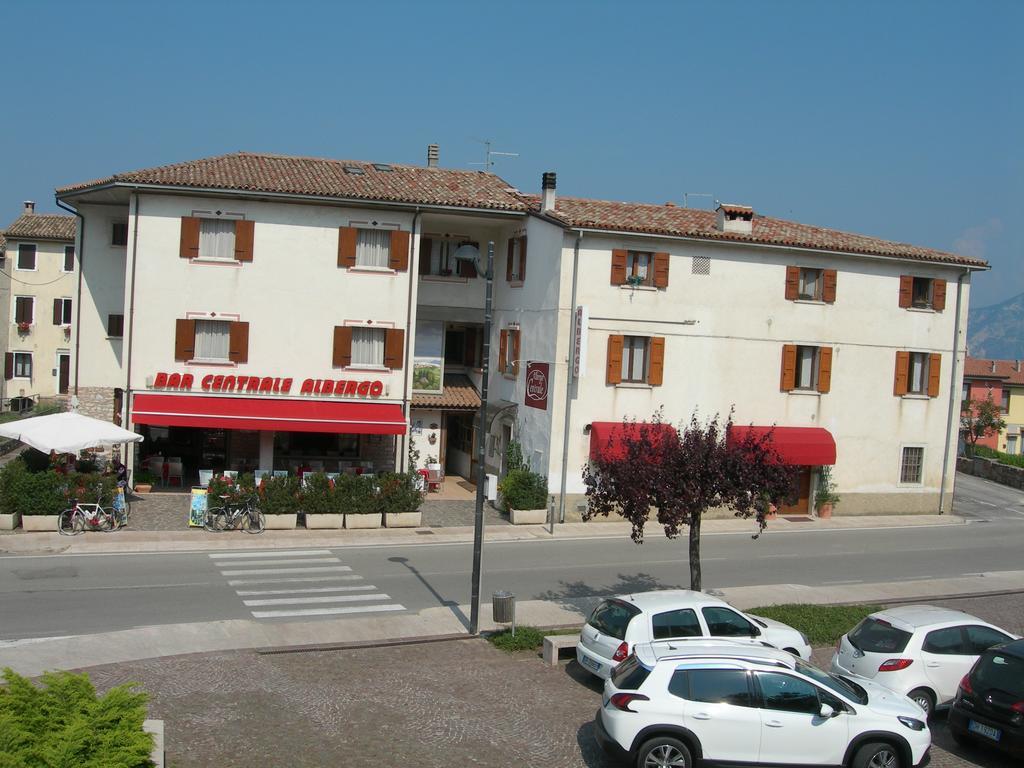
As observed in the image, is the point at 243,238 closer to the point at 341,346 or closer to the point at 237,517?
the point at 341,346

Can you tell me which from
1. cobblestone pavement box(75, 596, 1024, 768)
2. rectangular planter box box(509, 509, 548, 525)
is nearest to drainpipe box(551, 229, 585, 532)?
rectangular planter box box(509, 509, 548, 525)

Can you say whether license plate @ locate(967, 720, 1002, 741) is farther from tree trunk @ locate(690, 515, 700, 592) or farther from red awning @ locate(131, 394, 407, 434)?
red awning @ locate(131, 394, 407, 434)

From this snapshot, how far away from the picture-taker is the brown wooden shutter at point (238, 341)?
30.7 m

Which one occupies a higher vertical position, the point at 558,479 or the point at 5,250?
the point at 5,250

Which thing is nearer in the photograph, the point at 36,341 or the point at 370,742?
the point at 370,742

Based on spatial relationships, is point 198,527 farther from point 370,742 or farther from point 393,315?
point 370,742

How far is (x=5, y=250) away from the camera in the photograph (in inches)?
2036

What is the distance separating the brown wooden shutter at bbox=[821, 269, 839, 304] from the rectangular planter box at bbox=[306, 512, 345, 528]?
18322 millimetres

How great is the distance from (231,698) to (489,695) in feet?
12.5

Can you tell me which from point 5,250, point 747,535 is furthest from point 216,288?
point 5,250

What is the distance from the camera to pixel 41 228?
52.0m

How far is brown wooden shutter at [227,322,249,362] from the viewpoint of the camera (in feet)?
101

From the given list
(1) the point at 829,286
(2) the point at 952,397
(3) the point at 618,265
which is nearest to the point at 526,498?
(3) the point at 618,265

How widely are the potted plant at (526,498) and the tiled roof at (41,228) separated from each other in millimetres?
32834
